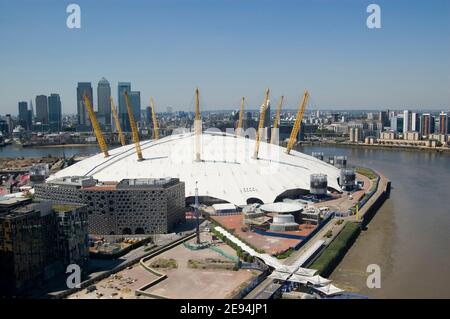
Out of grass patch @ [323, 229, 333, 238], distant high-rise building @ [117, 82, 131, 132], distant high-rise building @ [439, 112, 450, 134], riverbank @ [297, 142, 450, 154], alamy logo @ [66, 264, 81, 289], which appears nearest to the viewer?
alamy logo @ [66, 264, 81, 289]

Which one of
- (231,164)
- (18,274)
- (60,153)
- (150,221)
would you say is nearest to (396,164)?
(231,164)

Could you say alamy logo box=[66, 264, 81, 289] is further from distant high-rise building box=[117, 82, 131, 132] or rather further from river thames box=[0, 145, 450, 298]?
distant high-rise building box=[117, 82, 131, 132]

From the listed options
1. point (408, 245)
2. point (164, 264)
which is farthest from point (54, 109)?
point (408, 245)

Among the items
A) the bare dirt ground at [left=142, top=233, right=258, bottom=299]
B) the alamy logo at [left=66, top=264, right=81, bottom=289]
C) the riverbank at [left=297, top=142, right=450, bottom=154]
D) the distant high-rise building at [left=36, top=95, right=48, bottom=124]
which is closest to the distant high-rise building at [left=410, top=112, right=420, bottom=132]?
the riverbank at [left=297, top=142, right=450, bottom=154]

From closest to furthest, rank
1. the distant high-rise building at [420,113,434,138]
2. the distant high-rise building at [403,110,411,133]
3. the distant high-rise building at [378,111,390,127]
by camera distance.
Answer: the distant high-rise building at [420,113,434,138] < the distant high-rise building at [403,110,411,133] < the distant high-rise building at [378,111,390,127]

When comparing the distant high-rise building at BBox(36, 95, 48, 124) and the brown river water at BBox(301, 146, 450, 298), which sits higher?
the distant high-rise building at BBox(36, 95, 48, 124)

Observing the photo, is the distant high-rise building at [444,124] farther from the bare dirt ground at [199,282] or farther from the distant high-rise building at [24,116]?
the distant high-rise building at [24,116]
